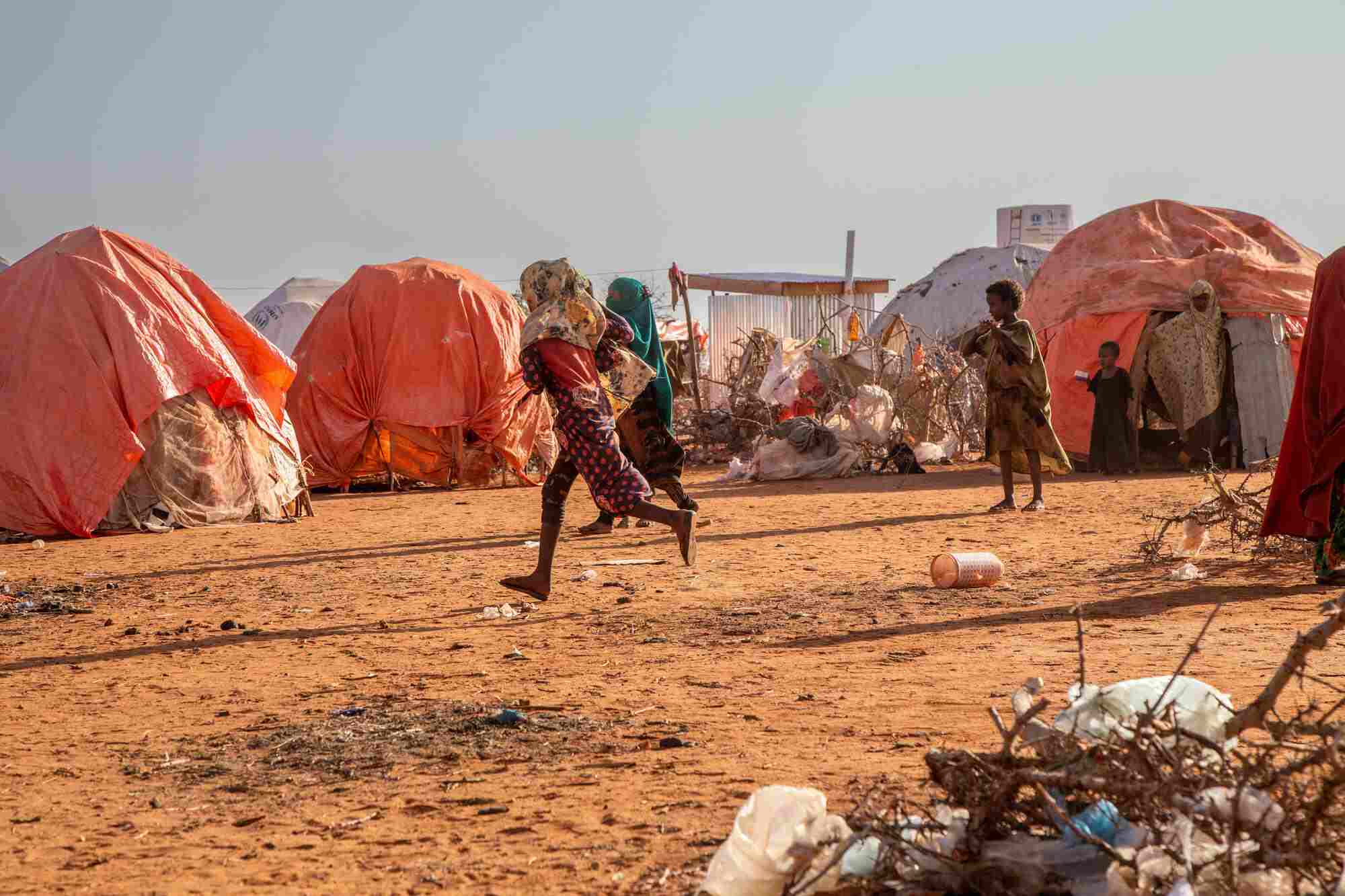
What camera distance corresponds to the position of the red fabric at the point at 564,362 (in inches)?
239

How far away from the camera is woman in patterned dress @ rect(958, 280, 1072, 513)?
9.72m

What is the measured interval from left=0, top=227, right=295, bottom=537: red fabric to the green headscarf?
3.42m

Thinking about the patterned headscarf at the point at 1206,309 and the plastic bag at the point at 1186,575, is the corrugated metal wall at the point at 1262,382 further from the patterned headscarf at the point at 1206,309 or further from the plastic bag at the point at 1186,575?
the plastic bag at the point at 1186,575

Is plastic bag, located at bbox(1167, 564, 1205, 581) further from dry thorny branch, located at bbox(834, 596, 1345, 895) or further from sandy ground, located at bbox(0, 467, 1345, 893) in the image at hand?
dry thorny branch, located at bbox(834, 596, 1345, 895)

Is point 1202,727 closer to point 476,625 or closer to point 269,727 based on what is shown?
point 269,727

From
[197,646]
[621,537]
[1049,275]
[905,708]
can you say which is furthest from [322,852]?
[1049,275]

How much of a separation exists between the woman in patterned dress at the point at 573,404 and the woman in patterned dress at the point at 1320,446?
8.62ft

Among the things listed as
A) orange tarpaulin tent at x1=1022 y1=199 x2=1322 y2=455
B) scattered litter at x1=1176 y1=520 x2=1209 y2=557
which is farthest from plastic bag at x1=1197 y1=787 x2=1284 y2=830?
orange tarpaulin tent at x1=1022 y1=199 x2=1322 y2=455

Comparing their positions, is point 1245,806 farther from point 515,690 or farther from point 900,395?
point 900,395

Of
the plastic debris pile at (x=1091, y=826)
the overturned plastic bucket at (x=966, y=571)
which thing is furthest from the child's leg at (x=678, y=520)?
the plastic debris pile at (x=1091, y=826)

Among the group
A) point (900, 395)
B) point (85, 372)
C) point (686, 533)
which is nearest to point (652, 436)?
point (686, 533)

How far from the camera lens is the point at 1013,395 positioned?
9.94 metres

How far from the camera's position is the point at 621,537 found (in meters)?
9.05

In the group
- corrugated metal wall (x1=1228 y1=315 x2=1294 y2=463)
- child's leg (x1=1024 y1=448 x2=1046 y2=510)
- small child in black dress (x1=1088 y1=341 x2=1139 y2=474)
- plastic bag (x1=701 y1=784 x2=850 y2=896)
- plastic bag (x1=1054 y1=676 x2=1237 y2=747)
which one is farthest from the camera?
corrugated metal wall (x1=1228 y1=315 x2=1294 y2=463)
